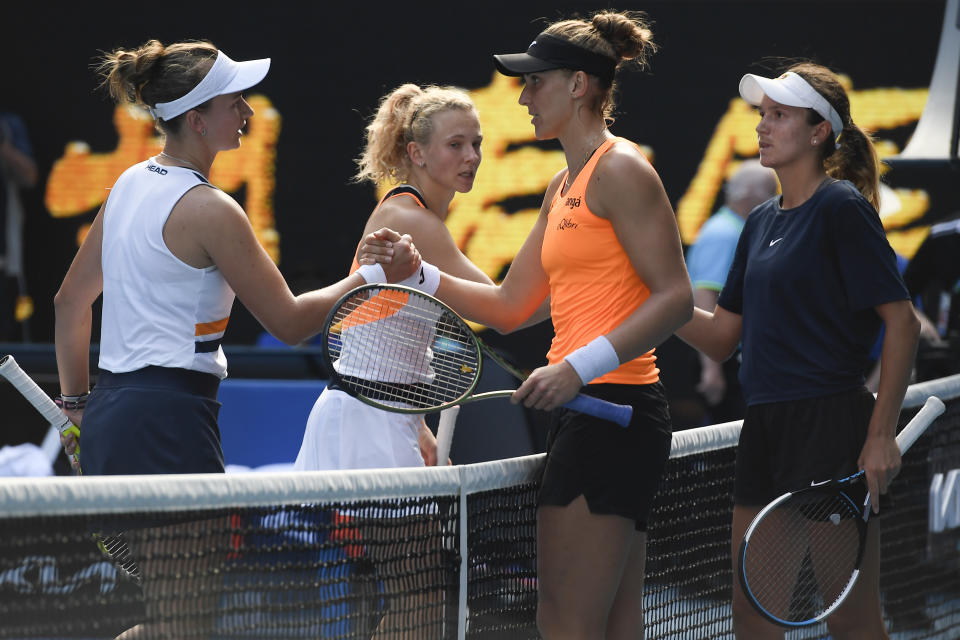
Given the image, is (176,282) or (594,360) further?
(176,282)

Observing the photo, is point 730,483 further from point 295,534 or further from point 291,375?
point 291,375

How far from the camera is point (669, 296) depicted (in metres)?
2.50

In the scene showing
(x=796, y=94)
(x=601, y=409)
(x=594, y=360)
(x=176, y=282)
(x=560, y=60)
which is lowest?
(x=601, y=409)

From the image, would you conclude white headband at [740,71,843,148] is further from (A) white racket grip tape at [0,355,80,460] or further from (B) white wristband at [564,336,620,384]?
(A) white racket grip tape at [0,355,80,460]

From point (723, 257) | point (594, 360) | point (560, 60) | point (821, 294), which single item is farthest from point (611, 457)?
point (723, 257)

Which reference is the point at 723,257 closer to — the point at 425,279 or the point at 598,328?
the point at 425,279

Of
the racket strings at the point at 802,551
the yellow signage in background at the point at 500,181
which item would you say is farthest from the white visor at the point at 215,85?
the yellow signage in background at the point at 500,181

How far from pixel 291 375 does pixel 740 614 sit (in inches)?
129

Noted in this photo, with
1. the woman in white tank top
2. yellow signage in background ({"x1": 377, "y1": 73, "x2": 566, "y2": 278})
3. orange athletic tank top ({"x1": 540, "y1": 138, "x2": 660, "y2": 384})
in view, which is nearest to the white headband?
orange athletic tank top ({"x1": 540, "y1": 138, "x2": 660, "y2": 384})

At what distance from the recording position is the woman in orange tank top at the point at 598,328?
2.47 metres

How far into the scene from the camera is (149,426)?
2523mm

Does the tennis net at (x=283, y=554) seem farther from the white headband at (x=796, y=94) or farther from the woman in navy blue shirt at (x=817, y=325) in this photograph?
the white headband at (x=796, y=94)

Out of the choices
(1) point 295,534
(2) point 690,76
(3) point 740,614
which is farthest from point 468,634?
(2) point 690,76

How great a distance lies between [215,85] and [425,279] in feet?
2.22
